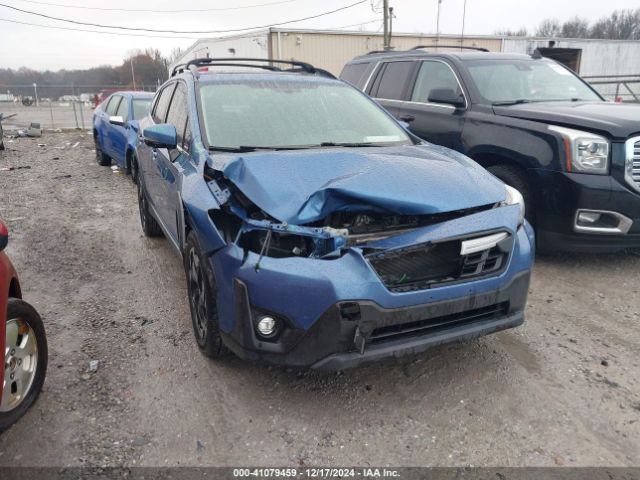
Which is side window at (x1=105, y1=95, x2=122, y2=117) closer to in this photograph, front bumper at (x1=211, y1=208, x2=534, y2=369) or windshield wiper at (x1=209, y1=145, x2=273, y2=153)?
windshield wiper at (x1=209, y1=145, x2=273, y2=153)

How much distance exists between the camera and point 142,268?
16.1ft

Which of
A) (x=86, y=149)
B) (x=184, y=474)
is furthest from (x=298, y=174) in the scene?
(x=86, y=149)

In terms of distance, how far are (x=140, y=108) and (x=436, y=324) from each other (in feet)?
26.4

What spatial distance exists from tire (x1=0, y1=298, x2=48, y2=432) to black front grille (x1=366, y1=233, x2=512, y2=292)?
1771mm

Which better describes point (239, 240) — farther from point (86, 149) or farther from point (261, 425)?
point (86, 149)

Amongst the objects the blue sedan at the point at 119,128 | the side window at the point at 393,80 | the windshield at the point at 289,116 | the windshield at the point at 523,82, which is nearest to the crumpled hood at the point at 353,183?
the windshield at the point at 289,116

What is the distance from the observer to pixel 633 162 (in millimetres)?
4258

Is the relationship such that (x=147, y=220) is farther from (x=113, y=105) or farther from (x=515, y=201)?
(x=113, y=105)

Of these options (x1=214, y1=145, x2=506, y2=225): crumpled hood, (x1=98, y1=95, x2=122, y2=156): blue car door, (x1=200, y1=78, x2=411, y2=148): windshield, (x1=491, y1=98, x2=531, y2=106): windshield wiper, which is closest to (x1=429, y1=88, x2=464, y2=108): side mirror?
(x1=491, y1=98, x2=531, y2=106): windshield wiper

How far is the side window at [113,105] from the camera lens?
995cm

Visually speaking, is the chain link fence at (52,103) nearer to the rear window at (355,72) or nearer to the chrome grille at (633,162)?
the rear window at (355,72)

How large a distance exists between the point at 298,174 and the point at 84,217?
4861 millimetres

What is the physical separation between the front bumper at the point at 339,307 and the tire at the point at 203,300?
4.8 inches

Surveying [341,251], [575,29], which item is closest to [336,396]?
[341,251]
